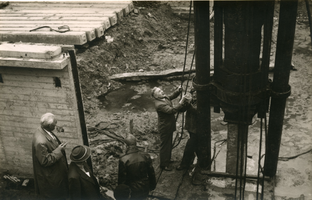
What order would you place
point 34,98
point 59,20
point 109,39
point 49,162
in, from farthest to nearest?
point 109,39 → point 59,20 → point 34,98 → point 49,162

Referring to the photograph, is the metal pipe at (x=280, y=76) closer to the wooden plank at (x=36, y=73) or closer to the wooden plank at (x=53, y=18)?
the wooden plank at (x=36, y=73)

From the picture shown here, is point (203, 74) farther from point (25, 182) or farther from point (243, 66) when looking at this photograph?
point (25, 182)

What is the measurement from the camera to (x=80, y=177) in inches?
200

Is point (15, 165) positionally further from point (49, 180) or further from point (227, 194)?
point (227, 194)

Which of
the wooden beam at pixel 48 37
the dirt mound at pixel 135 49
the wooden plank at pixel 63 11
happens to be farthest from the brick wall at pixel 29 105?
the wooden plank at pixel 63 11

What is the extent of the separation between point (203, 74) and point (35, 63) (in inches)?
110

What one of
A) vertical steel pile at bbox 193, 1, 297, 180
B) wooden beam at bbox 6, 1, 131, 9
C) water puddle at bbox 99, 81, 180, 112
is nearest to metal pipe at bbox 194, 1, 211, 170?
vertical steel pile at bbox 193, 1, 297, 180

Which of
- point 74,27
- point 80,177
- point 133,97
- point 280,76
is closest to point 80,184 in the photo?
point 80,177

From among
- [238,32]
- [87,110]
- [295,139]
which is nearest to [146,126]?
[87,110]

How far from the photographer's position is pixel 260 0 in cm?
461

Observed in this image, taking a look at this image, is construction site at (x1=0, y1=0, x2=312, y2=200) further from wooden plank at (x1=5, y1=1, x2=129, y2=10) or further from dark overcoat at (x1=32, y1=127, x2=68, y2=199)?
dark overcoat at (x1=32, y1=127, x2=68, y2=199)

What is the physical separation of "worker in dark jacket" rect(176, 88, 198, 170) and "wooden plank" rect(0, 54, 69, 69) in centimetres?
233

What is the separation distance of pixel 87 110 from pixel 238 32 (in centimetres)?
588

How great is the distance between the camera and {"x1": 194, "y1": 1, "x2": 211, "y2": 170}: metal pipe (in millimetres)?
5340
